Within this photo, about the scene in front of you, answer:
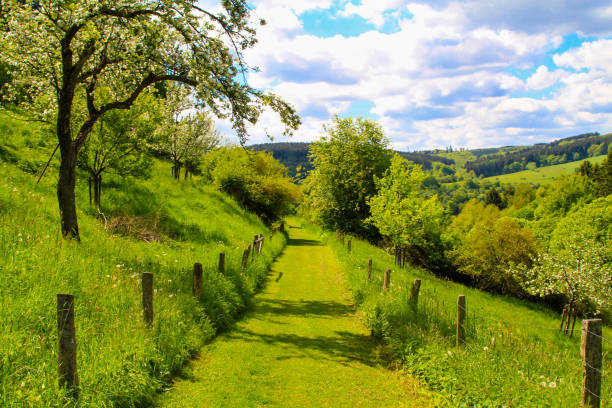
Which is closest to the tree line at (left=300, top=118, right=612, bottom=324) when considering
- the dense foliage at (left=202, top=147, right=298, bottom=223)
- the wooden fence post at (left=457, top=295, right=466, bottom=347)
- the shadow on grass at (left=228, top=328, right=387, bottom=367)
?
the dense foliage at (left=202, top=147, right=298, bottom=223)

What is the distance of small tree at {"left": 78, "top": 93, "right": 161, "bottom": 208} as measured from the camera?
15.5m

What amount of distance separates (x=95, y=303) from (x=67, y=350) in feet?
7.66

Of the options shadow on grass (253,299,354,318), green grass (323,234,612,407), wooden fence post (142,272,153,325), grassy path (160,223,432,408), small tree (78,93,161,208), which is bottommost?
shadow on grass (253,299,354,318)

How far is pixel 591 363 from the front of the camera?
15.9 feet

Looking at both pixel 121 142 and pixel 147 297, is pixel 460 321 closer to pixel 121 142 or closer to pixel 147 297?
pixel 147 297

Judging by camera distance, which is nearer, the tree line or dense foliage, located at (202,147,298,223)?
the tree line

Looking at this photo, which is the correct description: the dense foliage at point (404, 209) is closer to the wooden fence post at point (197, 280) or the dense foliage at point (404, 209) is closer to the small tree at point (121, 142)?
the small tree at point (121, 142)

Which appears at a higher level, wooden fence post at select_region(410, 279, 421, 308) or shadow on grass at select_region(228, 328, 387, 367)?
wooden fence post at select_region(410, 279, 421, 308)

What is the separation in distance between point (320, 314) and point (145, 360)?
6.97m

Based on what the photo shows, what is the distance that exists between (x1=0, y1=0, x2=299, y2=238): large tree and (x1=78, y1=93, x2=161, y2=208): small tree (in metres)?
2.82

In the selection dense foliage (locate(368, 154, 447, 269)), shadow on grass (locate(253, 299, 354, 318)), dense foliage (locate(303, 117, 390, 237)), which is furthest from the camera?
dense foliage (locate(303, 117, 390, 237))

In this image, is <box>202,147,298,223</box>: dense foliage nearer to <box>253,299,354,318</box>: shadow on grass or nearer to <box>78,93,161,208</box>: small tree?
<box>78,93,161,208</box>: small tree

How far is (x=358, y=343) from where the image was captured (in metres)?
9.52

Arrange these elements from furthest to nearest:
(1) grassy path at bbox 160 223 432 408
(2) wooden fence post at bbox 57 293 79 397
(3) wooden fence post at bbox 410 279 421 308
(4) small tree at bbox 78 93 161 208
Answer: (4) small tree at bbox 78 93 161 208 < (3) wooden fence post at bbox 410 279 421 308 < (1) grassy path at bbox 160 223 432 408 < (2) wooden fence post at bbox 57 293 79 397
